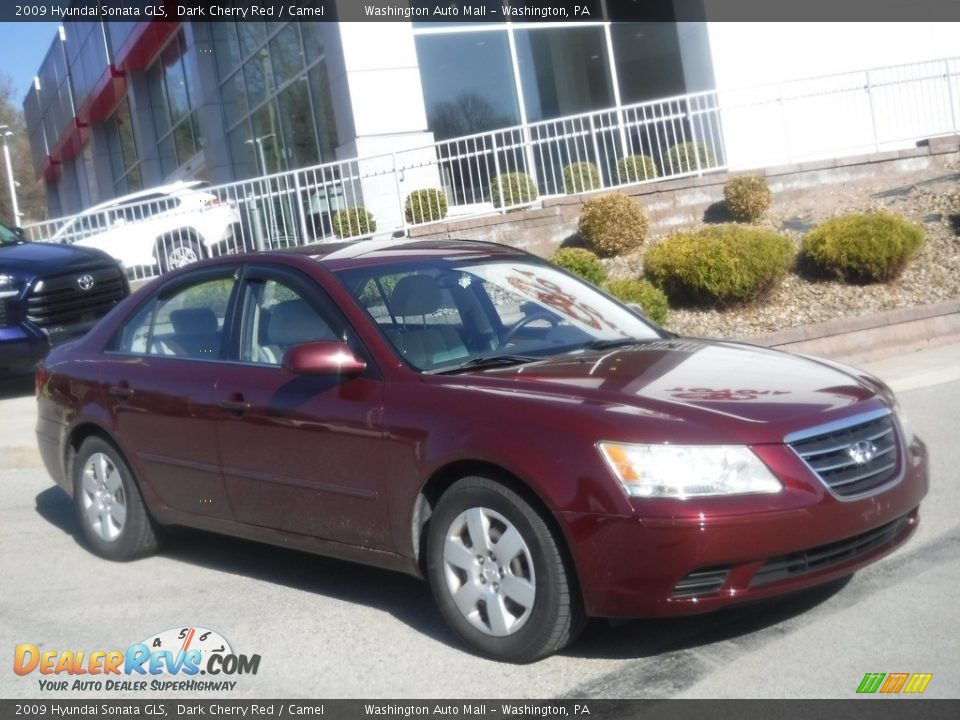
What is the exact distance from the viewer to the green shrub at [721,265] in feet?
39.8

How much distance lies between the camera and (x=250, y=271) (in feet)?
19.5

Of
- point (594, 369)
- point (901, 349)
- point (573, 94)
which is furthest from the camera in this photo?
point (573, 94)

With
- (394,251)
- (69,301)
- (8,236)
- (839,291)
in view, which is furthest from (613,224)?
(394,251)

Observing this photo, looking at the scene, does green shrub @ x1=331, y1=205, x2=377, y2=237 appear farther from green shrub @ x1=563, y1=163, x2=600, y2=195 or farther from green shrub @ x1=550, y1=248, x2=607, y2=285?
green shrub @ x1=550, y1=248, x2=607, y2=285

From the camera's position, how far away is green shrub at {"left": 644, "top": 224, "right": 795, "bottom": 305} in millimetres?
12125

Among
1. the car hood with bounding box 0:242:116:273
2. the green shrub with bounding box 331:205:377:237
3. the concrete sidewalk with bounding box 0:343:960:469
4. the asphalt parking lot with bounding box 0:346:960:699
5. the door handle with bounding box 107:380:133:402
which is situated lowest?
the asphalt parking lot with bounding box 0:346:960:699

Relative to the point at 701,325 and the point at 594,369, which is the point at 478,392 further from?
the point at 701,325

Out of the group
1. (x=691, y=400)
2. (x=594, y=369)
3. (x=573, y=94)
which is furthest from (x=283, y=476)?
(x=573, y=94)

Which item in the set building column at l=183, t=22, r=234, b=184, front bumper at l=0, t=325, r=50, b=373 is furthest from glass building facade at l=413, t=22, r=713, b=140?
front bumper at l=0, t=325, r=50, b=373

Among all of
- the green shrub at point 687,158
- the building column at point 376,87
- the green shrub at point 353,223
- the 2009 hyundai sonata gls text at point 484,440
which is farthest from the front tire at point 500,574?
the building column at point 376,87

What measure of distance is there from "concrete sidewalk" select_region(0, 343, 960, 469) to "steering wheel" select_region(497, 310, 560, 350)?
4946 mm

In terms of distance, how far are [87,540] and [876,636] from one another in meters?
4.35

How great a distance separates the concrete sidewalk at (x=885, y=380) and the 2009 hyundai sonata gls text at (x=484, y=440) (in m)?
2.79

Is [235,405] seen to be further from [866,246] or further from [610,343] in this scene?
[866,246]
